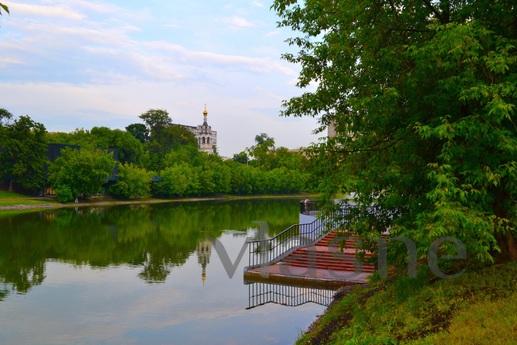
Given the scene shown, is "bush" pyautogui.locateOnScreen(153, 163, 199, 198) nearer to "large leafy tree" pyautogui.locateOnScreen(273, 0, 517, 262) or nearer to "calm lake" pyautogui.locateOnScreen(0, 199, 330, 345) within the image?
"calm lake" pyautogui.locateOnScreen(0, 199, 330, 345)

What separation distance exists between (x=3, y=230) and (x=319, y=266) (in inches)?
1099

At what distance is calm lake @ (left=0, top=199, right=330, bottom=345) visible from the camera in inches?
571

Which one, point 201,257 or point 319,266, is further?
point 201,257

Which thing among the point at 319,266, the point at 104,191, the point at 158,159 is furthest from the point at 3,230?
the point at 158,159

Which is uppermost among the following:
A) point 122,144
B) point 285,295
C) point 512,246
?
point 122,144

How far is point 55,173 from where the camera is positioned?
2606 inches

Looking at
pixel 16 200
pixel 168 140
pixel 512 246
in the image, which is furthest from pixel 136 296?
pixel 168 140

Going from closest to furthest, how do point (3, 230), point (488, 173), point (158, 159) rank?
1. point (488, 173)
2. point (3, 230)
3. point (158, 159)

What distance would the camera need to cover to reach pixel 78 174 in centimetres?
6519

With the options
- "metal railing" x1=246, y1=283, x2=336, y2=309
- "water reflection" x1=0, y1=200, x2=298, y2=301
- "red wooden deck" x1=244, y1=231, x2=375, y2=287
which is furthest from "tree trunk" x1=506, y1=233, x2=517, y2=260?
"water reflection" x1=0, y1=200, x2=298, y2=301

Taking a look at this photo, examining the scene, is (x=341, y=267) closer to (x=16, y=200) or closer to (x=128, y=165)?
(x=16, y=200)

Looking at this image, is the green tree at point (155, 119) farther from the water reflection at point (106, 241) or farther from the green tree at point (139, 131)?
the water reflection at point (106, 241)

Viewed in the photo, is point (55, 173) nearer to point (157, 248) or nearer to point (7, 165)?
point (7, 165)

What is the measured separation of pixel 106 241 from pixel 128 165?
53392mm
